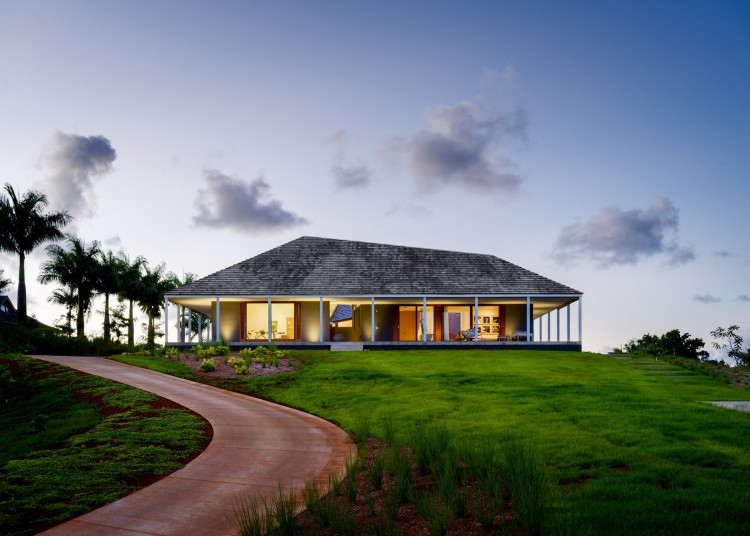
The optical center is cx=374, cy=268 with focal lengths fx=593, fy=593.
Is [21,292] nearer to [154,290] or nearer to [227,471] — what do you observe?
[154,290]

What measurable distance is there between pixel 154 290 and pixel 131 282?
10.6 ft

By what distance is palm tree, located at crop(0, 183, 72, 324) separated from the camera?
4400 cm

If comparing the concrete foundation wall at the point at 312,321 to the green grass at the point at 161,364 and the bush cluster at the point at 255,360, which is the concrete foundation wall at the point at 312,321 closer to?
the bush cluster at the point at 255,360

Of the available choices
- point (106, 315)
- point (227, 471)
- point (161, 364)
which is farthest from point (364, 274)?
point (106, 315)

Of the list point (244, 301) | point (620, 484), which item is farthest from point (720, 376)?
point (244, 301)

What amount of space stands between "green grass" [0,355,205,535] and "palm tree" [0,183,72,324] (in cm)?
3219

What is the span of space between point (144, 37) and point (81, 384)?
38.1 feet

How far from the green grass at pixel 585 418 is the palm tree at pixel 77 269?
33.8m

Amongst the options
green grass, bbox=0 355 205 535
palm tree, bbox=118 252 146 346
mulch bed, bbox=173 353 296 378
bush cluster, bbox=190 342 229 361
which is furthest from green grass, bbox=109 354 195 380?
palm tree, bbox=118 252 146 346

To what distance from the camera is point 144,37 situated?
2016 centimetres

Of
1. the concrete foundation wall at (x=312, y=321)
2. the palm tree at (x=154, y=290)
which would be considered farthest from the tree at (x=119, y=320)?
the concrete foundation wall at (x=312, y=321)

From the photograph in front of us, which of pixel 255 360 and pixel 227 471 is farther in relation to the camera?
pixel 255 360

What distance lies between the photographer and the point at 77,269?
161ft

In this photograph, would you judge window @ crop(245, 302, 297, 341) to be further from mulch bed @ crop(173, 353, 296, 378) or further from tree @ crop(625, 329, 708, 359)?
tree @ crop(625, 329, 708, 359)
